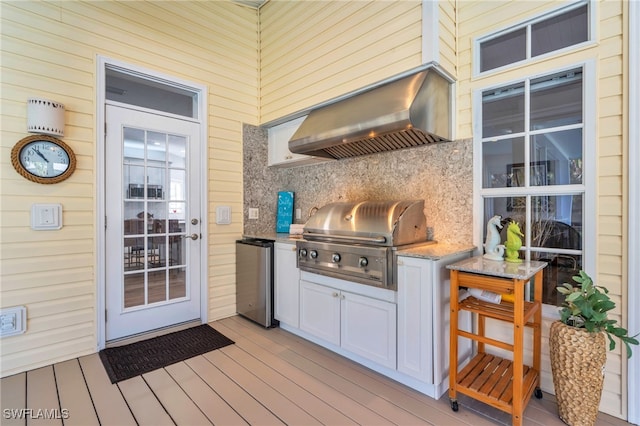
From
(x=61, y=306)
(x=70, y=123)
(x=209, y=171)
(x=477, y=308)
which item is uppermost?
(x=70, y=123)

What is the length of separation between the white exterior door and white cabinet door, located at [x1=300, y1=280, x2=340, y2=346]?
122cm

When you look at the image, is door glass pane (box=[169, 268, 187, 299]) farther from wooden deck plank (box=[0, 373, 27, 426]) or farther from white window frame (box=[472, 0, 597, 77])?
white window frame (box=[472, 0, 597, 77])

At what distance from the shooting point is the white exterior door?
104 inches

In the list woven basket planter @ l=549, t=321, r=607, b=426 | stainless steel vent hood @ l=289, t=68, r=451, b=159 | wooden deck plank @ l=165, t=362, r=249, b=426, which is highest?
stainless steel vent hood @ l=289, t=68, r=451, b=159

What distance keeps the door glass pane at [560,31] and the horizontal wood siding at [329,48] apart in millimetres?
749

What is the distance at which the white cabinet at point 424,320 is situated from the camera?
185cm

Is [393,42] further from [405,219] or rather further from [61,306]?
[61,306]

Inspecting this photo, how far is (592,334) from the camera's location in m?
1.56

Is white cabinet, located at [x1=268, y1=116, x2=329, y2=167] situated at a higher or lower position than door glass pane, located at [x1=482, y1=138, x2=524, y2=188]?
higher

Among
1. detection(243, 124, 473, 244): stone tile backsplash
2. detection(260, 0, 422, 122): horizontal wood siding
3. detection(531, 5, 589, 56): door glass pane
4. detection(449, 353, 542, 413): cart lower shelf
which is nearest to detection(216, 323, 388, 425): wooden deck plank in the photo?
detection(449, 353, 542, 413): cart lower shelf

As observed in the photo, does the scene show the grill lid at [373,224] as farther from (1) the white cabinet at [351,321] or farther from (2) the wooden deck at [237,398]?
(2) the wooden deck at [237,398]

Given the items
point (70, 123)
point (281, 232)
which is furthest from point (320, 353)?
point (70, 123)

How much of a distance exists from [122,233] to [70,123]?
3.13ft

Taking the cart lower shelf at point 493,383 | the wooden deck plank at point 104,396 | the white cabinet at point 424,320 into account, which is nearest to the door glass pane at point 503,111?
the white cabinet at point 424,320
